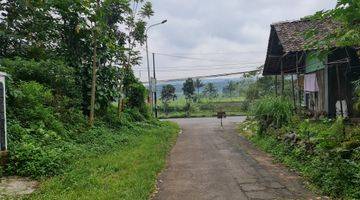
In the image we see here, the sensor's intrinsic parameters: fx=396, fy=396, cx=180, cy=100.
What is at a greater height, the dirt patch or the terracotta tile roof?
the terracotta tile roof

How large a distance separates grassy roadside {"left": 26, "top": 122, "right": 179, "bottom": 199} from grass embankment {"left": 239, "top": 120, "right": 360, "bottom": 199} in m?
3.41

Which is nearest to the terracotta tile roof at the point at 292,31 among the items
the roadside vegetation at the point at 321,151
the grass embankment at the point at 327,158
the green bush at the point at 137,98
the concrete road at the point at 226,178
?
the roadside vegetation at the point at 321,151

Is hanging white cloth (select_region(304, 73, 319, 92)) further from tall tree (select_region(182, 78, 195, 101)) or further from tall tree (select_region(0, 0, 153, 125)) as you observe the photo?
tall tree (select_region(182, 78, 195, 101))

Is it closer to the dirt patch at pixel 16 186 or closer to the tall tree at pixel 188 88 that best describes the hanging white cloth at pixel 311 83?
the dirt patch at pixel 16 186

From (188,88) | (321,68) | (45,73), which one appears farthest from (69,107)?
(188,88)

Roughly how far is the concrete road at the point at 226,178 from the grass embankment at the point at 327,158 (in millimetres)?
341

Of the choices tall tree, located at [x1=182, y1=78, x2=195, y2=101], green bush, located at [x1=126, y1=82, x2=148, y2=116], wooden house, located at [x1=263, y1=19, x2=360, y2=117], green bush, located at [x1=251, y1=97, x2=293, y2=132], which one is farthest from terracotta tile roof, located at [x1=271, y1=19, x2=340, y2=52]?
tall tree, located at [x1=182, y1=78, x2=195, y2=101]

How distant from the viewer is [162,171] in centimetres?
987

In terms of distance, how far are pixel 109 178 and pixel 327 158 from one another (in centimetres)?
470

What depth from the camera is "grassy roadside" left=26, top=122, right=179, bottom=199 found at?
22.8 feet

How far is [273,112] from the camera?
15594 millimetres

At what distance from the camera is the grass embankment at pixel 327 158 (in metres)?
7.30

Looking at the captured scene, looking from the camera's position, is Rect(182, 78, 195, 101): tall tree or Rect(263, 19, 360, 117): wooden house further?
Rect(182, 78, 195, 101): tall tree

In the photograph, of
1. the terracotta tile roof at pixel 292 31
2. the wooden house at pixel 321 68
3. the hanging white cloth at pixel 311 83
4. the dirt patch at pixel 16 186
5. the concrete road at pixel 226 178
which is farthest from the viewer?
the hanging white cloth at pixel 311 83
